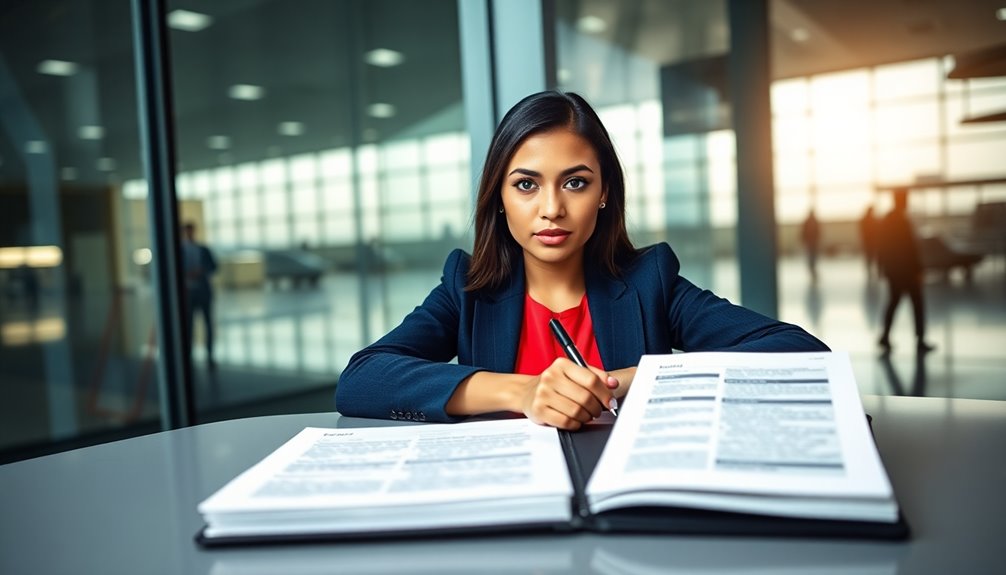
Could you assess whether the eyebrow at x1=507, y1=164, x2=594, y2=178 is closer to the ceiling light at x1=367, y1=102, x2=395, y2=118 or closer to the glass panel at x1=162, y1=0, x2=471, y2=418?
the glass panel at x1=162, y1=0, x2=471, y2=418

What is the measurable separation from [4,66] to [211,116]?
96cm

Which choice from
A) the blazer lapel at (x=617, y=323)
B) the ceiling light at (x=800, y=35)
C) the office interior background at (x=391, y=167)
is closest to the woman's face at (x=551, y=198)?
the blazer lapel at (x=617, y=323)

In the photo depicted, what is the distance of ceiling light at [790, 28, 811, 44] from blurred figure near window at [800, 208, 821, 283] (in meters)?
0.96

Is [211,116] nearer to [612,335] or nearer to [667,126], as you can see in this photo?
[667,126]

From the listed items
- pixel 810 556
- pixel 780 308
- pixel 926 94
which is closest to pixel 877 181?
pixel 926 94

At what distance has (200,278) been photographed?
12.7ft

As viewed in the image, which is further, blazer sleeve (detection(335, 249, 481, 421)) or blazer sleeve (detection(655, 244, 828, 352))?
blazer sleeve (detection(655, 244, 828, 352))

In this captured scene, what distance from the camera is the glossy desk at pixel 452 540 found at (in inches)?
22.6

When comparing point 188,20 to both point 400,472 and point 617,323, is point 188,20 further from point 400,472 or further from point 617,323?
point 400,472

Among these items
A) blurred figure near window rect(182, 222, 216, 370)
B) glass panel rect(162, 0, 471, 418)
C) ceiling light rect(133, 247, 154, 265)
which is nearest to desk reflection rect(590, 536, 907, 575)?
ceiling light rect(133, 247, 154, 265)

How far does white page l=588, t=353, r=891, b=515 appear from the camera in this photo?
2.03 ft

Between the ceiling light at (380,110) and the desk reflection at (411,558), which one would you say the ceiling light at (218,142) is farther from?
the desk reflection at (411,558)

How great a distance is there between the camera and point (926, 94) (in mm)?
3820

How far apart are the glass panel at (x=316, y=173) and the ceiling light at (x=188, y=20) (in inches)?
→ 3.6
